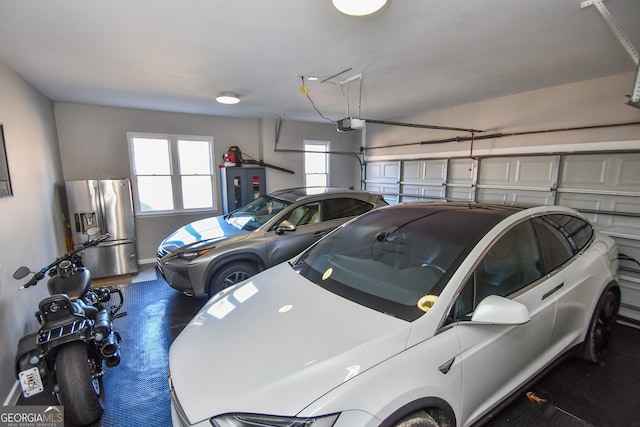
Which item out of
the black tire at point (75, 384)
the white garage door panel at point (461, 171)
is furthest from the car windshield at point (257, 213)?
the white garage door panel at point (461, 171)

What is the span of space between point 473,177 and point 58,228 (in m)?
6.56

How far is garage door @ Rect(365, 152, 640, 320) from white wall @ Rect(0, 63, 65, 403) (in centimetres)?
472

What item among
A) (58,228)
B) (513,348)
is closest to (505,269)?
(513,348)

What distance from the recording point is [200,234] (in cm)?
368

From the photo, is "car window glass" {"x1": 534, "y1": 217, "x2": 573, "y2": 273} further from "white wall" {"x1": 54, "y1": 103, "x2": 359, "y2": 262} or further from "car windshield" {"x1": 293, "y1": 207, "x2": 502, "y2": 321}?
"white wall" {"x1": 54, "y1": 103, "x2": 359, "y2": 262}

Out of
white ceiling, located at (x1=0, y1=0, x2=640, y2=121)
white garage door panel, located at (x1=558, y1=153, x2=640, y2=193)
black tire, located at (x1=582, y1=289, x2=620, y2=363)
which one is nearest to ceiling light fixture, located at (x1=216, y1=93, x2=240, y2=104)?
white ceiling, located at (x1=0, y1=0, x2=640, y2=121)

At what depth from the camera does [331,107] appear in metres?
4.91

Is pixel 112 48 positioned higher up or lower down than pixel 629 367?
higher up

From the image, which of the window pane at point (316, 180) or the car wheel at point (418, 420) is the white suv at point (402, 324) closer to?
the car wheel at point (418, 420)

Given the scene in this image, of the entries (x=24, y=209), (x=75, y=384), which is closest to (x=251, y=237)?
(x=75, y=384)

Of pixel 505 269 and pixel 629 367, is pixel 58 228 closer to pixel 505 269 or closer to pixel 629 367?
pixel 505 269

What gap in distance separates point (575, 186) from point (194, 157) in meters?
6.28

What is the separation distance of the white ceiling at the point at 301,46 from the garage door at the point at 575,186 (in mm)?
1033

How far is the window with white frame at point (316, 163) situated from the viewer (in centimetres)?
679
